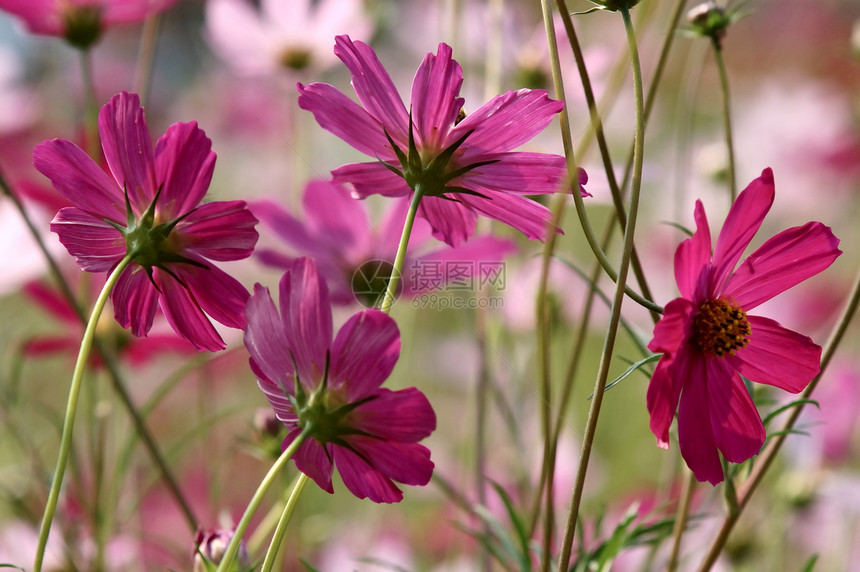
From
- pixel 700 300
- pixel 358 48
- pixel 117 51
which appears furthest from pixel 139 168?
pixel 117 51

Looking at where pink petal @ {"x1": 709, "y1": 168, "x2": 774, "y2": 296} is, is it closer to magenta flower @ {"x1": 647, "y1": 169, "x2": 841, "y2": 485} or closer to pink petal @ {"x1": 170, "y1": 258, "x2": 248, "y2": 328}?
magenta flower @ {"x1": 647, "y1": 169, "x2": 841, "y2": 485}

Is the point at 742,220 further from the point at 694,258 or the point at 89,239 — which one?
the point at 89,239

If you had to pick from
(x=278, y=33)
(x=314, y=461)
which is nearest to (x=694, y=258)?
(x=314, y=461)

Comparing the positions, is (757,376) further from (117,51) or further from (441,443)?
(117,51)

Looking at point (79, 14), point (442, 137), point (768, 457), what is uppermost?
point (79, 14)

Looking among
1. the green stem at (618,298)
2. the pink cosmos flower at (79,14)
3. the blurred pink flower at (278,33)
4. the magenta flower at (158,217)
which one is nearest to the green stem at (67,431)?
the magenta flower at (158,217)

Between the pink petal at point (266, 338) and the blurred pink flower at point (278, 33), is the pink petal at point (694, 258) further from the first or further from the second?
the blurred pink flower at point (278, 33)

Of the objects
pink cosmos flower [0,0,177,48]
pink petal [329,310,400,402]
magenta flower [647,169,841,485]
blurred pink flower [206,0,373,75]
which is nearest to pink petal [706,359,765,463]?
magenta flower [647,169,841,485]
